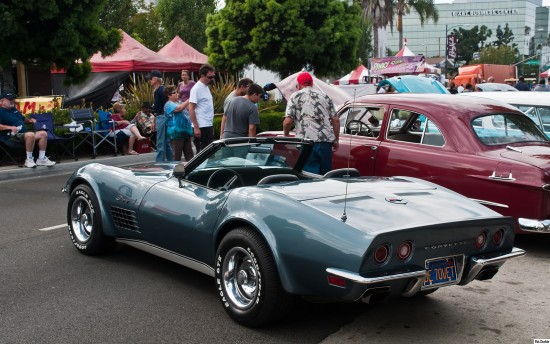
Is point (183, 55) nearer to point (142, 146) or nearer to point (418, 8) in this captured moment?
point (142, 146)

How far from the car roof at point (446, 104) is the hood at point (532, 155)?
0.65 metres

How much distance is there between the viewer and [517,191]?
6633 mm

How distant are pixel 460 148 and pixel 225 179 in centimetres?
300

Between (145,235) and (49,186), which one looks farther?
(49,186)

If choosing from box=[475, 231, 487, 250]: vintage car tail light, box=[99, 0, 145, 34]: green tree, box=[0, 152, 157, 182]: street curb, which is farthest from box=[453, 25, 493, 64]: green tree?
box=[475, 231, 487, 250]: vintage car tail light

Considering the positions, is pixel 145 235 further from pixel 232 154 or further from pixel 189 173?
pixel 232 154

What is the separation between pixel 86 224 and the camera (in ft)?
21.3

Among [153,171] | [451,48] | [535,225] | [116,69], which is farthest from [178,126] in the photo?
[451,48]

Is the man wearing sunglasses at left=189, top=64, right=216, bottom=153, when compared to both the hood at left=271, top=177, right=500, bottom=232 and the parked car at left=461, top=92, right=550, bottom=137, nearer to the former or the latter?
the parked car at left=461, top=92, right=550, bottom=137

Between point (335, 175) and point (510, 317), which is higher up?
point (335, 175)

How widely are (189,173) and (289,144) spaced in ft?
2.89

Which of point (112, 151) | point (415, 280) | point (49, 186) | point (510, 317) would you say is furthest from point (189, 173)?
point (112, 151)

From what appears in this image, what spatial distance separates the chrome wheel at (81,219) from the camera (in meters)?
6.41

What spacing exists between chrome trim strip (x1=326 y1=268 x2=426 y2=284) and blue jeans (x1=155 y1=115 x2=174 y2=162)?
24.7ft
